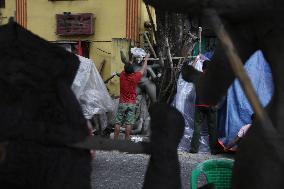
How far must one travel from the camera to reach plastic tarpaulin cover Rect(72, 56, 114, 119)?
784 cm

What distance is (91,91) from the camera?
26.8 ft

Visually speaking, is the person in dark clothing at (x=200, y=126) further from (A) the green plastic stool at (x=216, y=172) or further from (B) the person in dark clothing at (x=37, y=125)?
(B) the person in dark clothing at (x=37, y=125)

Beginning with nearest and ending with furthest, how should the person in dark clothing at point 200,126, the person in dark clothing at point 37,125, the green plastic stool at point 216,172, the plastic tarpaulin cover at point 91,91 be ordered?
the person in dark clothing at point 37,125 < the green plastic stool at point 216,172 < the person in dark clothing at point 200,126 < the plastic tarpaulin cover at point 91,91

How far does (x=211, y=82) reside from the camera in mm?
1911

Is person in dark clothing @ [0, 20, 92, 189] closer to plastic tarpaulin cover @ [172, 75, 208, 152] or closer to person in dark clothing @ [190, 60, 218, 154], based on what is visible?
person in dark clothing @ [190, 60, 218, 154]

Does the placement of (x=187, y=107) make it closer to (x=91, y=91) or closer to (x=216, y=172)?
(x=91, y=91)

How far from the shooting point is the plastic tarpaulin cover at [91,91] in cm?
784

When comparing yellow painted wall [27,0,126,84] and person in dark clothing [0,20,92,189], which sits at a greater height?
yellow painted wall [27,0,126,84]

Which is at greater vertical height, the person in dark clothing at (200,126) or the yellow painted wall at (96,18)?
the yellow painted wall at (96,18)

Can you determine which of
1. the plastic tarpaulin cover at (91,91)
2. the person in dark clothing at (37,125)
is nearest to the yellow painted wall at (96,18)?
the plastic tarpaulin cover at (91,91)

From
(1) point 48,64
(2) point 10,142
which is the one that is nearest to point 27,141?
(2) point 10,142

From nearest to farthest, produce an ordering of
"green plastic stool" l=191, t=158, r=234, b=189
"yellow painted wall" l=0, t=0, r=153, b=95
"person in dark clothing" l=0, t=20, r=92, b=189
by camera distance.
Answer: "person in dark clothing" l=0, t=20, r=92, b=189 → "green plastic stool" l=191, t=158, r=234, b=189 → "yellow painted wall" l=0, t=0, r=153, b=95

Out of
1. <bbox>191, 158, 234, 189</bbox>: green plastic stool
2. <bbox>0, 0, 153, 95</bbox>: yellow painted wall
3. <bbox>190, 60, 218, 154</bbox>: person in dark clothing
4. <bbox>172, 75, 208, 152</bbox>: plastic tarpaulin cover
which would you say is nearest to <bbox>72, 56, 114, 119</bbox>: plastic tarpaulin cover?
<bbox>172, 75, 208, 152</bbox>: plastic tarpaulin cover

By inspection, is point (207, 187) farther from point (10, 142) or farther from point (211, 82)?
point (10, 142)
